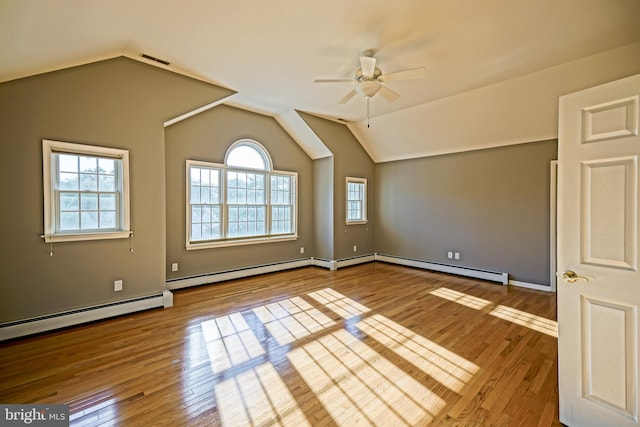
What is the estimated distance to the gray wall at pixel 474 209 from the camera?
4.85 m

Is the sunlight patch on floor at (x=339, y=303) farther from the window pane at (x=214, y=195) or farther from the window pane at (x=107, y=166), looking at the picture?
the window pane at (x=107, y=166)

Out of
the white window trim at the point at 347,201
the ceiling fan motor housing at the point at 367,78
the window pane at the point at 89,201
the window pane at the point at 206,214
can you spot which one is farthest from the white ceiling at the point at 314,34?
the white window trim at the point at 347,201

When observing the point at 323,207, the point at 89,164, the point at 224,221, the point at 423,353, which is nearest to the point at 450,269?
the point at 323,207

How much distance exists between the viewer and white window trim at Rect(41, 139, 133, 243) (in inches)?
122

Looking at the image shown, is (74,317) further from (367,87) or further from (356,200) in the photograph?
(356,200)

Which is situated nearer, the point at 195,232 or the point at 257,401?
the point at 257,401

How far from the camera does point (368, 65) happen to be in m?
3.18

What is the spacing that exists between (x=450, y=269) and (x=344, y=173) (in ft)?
10.1

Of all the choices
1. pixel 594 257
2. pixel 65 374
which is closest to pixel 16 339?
pixel 65 374

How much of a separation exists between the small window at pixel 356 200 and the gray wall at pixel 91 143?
12.0ft

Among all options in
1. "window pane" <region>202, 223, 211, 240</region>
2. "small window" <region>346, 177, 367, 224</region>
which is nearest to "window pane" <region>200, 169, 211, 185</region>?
"window pane" <region>202, 223, 211, 240</region>

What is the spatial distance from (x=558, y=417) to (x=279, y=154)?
216 inches

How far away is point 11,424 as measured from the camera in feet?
5.89

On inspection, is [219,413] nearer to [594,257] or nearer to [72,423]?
[72,423]
